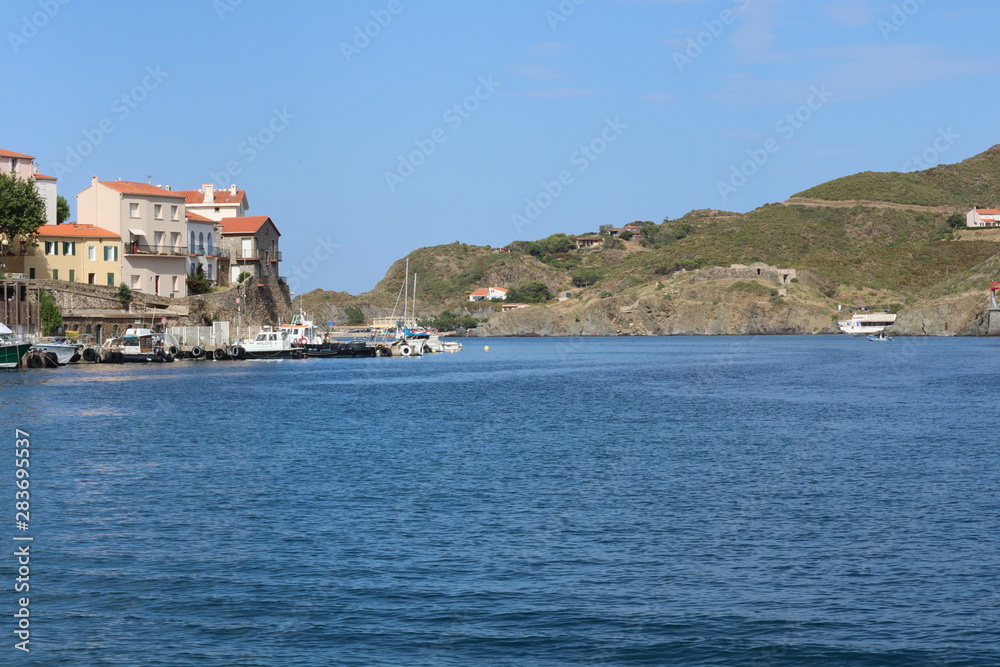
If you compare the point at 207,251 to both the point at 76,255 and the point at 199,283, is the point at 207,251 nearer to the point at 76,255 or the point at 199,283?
the point at 199,283

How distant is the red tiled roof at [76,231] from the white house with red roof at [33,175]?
139 inches

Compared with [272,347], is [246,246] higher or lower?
higher

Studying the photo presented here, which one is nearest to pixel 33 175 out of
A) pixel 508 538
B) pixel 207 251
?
pixel 207 251

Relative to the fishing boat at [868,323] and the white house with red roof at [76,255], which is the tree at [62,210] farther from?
the fishing boat at [868,323]

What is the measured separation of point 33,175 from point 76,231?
8.38 meters

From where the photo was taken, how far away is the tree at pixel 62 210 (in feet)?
302

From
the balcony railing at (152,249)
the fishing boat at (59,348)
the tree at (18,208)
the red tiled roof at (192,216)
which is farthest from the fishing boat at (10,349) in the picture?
the red tiled roof at (192,216)

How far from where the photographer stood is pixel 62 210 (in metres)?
93.2

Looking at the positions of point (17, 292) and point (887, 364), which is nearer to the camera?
point (17, 292)

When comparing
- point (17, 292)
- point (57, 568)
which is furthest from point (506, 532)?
point (17, 292)

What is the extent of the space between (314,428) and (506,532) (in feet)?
66.0

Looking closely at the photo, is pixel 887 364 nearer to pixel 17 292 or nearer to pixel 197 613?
pixel 17 292

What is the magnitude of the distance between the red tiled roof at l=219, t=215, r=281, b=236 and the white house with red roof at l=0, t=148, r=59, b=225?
1600cm

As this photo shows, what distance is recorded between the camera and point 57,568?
1781 centimetres
